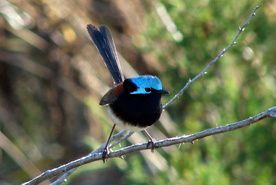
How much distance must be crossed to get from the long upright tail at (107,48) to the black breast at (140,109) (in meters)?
0.78

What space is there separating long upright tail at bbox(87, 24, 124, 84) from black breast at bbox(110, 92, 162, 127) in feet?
2.55

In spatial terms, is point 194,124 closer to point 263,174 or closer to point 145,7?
point 263,174

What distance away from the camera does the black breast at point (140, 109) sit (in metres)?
2.98

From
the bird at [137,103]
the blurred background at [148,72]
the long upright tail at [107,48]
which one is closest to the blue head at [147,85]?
the bird at [137,103]

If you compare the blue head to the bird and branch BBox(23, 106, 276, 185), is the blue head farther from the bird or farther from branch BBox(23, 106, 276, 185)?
branch BBox(23, 106, 276, 185)

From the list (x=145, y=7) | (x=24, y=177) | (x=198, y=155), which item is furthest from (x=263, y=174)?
(x=24, y=177)

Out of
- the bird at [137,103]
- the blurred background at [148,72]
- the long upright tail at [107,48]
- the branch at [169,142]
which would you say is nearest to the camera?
the branch at [169,142]

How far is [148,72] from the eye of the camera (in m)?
5.62

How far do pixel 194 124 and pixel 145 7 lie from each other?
6.18ft

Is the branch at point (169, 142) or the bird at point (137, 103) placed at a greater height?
the bird at point (137, 103)

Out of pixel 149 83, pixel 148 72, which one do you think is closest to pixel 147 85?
pixel 149 83

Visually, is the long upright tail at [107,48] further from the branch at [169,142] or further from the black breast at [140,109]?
the branch at [169,142]

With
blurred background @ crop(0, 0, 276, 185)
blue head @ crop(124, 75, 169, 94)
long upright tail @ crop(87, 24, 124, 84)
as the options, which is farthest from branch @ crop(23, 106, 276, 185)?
blurred background @ crop(0, 0, 276, 185)

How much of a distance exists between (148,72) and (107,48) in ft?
6.00
